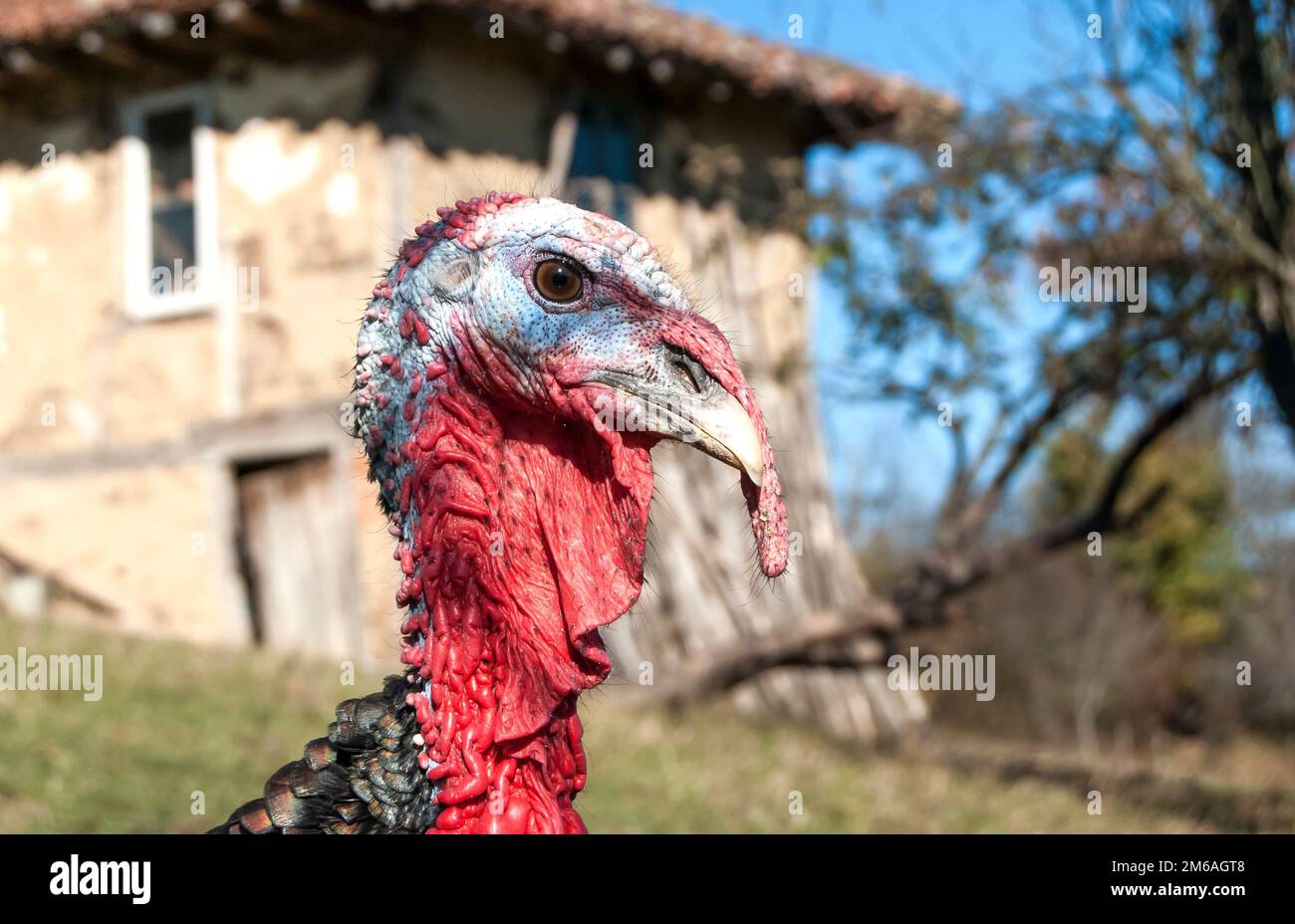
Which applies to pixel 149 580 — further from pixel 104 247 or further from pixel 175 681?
pixel 175 681

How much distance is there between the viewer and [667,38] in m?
9.97

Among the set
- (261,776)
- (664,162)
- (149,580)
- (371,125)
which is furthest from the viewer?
(664,162)

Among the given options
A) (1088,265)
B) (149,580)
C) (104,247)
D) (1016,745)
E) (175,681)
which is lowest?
(1016,745)

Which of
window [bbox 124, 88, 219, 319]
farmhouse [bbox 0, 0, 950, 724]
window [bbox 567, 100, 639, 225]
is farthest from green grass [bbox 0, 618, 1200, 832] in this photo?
window [bbox 567, 100, 639, 225]

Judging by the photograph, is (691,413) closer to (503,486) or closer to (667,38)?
(503,486)

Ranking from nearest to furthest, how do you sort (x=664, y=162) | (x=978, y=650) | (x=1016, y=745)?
(x=664, y=162)
(x=1016, y=745)
(x=978, y=650)

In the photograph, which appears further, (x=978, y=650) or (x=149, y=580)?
(x=978, y=650)

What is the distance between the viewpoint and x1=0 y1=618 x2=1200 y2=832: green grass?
19.2ft

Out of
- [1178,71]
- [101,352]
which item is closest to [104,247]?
[101,352]

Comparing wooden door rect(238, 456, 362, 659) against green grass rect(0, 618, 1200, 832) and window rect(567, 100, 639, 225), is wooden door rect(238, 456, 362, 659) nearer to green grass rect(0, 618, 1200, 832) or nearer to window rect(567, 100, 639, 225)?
green grass rect(0, 618, 1200, 832)

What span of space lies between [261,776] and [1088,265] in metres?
5.69

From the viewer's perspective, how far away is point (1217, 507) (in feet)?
53.4

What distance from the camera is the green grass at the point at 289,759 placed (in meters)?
5.84

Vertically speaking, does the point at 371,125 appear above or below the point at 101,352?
above
